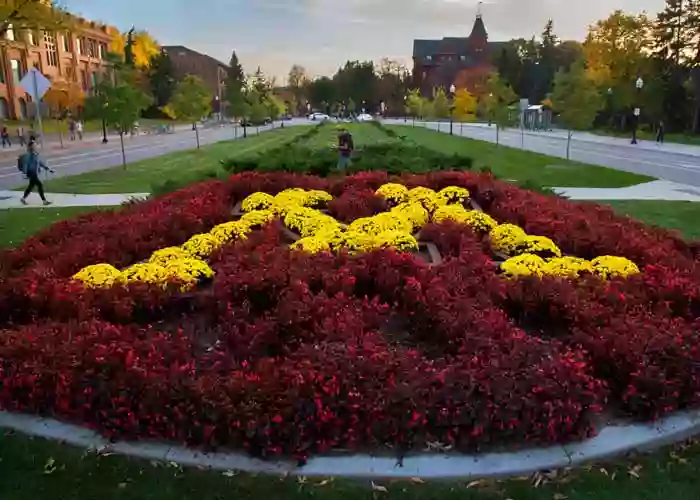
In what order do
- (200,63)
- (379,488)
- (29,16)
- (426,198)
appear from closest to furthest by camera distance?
(379,488)
(426,198)
(29,16)
(200,63)

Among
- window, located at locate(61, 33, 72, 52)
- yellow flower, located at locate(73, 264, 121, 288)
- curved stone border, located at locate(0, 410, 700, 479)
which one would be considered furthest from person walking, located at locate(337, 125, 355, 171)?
window, located at locate(61, 33, 72, 52)

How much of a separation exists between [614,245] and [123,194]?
42.7ft

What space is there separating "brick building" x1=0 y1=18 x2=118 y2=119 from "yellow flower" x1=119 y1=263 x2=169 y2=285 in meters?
44.2

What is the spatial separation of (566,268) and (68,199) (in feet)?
43.4

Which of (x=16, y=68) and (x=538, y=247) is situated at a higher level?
(x=16, y=68)

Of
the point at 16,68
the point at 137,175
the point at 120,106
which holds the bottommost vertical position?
the point at 137,175

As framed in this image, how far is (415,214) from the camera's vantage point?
795 cm

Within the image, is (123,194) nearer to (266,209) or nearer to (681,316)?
(266,209)

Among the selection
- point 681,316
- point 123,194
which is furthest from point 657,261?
point 123,194

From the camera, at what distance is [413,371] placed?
12.1ft

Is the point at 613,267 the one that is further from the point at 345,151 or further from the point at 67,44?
the point at 67,44

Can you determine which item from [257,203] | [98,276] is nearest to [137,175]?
[257,203]

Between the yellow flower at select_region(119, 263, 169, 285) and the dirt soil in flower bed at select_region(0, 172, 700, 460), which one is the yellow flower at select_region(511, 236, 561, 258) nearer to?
the dirt soil in flower bed at select_region(0, 172, 700, 460)

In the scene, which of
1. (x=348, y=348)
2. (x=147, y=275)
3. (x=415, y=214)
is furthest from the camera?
(x=415, y=214)
